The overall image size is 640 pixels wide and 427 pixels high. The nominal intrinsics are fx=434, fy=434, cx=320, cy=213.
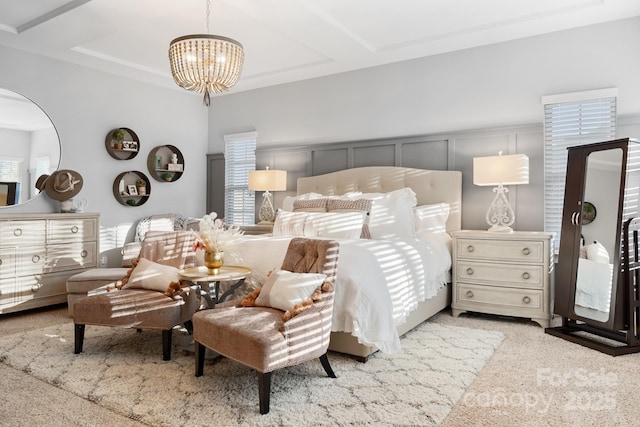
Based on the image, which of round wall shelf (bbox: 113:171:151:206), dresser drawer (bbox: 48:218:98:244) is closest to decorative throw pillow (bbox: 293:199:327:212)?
dresser drawer (bbox: 48:218:98:244)

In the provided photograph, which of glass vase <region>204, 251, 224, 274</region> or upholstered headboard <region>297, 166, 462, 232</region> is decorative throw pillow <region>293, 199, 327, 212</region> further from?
glass vase <region>204, 251, 224, 274</region>

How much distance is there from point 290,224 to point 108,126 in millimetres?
2997

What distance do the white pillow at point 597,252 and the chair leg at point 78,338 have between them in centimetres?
389

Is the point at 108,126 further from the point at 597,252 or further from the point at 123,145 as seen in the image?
the point at 597,252

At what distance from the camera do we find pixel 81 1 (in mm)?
3477

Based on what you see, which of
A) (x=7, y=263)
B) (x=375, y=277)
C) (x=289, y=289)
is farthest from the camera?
(x=7, y=263)

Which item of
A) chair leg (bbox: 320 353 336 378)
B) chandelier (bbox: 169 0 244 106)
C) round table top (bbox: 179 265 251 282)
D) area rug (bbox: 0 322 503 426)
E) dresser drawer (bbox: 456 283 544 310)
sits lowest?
area rug (bbox: 0 322 503 426)

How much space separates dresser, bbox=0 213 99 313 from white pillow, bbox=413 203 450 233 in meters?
3.54

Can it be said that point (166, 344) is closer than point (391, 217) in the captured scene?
Yes

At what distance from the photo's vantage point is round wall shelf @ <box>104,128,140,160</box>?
17.7ft

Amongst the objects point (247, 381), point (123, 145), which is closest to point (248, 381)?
point (247, 381)

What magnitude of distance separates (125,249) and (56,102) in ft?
6.08

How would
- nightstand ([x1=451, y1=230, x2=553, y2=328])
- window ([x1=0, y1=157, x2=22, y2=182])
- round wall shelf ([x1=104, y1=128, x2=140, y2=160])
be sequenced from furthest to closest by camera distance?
round wall shelf ([x1=104, y1=128, x2=140, y2=160])
window ([x1=0, y1=157, x2=22, y2=182])
nightstand ([x1=451, y1=230, x2=553, y2=328])

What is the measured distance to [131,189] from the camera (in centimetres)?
564
